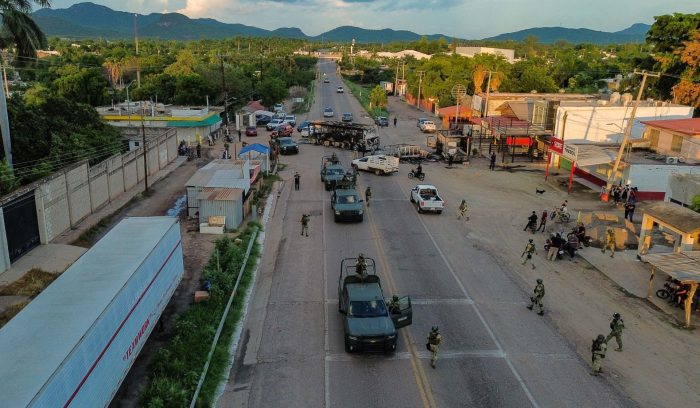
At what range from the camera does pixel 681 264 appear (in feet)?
63.6

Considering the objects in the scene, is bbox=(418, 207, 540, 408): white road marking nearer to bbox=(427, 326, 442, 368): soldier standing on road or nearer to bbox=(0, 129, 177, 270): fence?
bbox=(427, 326, 442, 368): soldier standing on road

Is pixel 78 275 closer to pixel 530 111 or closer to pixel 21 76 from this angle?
pixel 530 111

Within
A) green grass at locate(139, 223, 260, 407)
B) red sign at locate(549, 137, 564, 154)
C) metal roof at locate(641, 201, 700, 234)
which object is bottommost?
green grass at locate(139, 223, 260, 407)

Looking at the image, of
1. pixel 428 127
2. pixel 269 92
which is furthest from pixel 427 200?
pixel 269 92

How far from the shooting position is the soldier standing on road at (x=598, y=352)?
48.6ft

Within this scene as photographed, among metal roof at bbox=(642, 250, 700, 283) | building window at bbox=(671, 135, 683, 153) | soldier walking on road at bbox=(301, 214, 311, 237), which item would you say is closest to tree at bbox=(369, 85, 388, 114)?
building window at bbox=(671, 135, 683, 153)

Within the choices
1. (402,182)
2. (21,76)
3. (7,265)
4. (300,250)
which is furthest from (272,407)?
(21,76)

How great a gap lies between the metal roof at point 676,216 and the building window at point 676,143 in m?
13.7

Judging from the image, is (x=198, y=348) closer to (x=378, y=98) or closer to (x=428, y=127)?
(x=428, y=127)

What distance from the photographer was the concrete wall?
4312 cm

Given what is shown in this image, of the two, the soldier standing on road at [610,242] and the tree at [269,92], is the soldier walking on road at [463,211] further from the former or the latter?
the tree at [269,92]

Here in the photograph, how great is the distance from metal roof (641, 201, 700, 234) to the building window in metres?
13.7

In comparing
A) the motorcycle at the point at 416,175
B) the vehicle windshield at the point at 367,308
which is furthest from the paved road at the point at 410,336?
the motorcycle at the point at 416,175

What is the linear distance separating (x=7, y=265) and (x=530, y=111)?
156 ft
